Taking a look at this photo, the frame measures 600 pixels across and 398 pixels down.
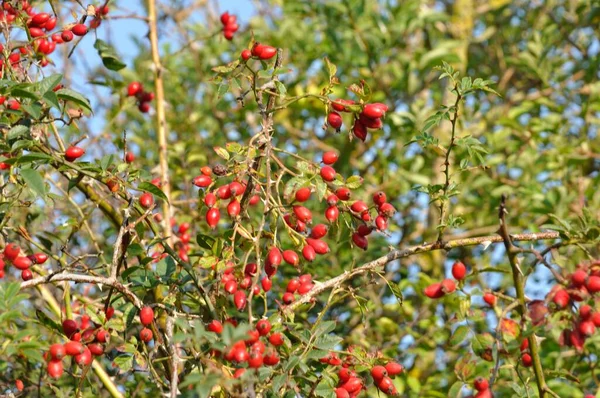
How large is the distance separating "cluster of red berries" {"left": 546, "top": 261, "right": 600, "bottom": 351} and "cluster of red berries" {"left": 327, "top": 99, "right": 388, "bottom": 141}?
491 millimetres

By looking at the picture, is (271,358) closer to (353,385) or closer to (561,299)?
(353,385)

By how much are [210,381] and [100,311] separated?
693mm

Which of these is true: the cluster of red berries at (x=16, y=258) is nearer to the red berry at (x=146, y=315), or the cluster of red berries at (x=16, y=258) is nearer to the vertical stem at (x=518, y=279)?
the red berry at (x=146, y=315)

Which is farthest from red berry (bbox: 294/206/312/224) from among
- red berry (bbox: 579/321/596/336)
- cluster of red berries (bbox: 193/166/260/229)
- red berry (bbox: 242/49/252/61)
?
red berry (bbox: 579/321/596/336)

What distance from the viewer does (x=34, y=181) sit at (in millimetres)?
1575

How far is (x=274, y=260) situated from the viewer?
5.34 feet

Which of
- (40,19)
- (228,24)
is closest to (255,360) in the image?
(40,19)

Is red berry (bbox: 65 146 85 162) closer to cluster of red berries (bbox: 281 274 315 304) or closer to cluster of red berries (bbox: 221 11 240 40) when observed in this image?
cluster of red berries (bbox: 281 274 315 304)

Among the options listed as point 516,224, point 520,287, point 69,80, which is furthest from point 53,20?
point 516,224

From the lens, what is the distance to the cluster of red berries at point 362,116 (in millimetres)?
1702

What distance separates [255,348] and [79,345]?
1.37 ft

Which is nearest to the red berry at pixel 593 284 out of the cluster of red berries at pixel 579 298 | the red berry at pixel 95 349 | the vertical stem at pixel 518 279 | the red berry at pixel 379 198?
the cluster of red berries at pixel 579 298

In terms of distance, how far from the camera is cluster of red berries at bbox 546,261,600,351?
4.73ft

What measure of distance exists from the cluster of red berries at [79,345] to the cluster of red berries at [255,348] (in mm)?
260
